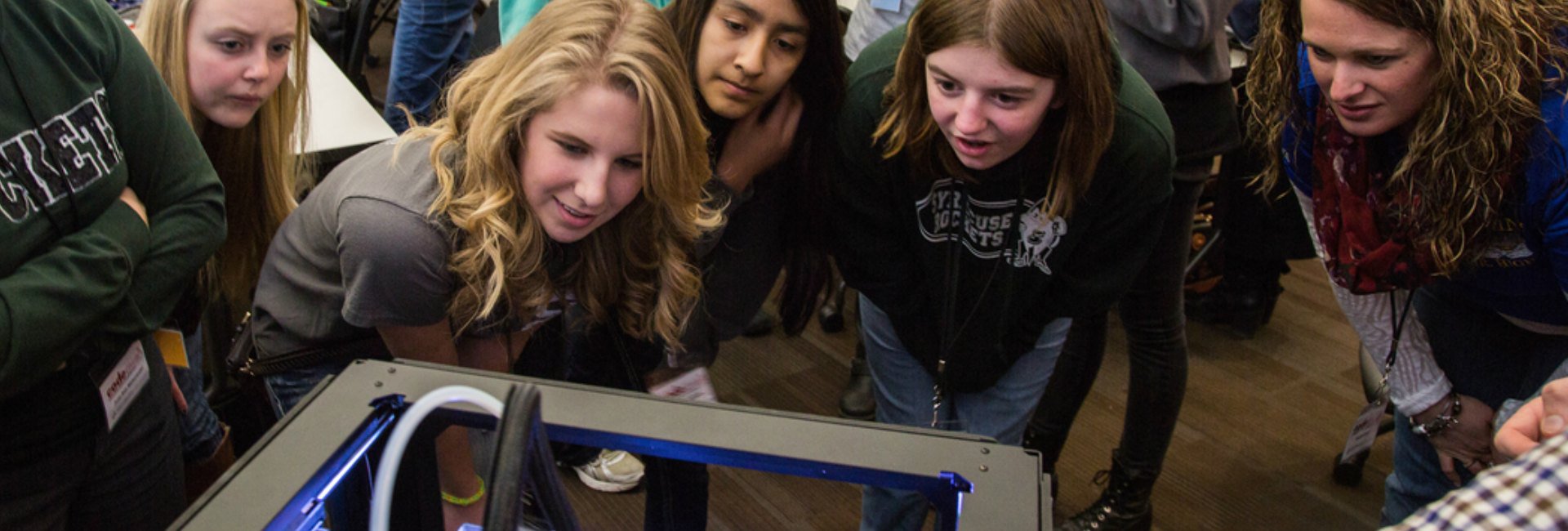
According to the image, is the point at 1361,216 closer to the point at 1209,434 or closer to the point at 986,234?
the point at 986,234

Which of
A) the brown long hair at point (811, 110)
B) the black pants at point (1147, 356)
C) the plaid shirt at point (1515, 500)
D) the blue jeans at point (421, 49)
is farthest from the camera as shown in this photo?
the blue jeans at point (421, 49)

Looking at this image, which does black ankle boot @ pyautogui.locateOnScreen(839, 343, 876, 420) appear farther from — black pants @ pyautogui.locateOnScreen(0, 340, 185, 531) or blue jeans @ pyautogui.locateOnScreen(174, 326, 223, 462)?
black pants @ pyautogui.locateOnScreen(0, 340, 185, 531)

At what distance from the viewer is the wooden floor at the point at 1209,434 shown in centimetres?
206

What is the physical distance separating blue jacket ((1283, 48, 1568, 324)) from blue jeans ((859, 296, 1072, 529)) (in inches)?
16.0

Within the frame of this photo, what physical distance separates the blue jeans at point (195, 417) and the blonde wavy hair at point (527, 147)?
0.53 metres

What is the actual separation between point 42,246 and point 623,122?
1.81 feet

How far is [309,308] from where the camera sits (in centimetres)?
129

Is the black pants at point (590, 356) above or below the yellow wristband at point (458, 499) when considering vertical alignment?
below

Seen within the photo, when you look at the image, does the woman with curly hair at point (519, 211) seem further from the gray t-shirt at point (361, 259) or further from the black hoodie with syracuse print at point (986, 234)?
the black hoodie with syracuse print at point (986, 234)

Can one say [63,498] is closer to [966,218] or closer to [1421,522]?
[966,218]

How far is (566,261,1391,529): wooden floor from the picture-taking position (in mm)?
2057

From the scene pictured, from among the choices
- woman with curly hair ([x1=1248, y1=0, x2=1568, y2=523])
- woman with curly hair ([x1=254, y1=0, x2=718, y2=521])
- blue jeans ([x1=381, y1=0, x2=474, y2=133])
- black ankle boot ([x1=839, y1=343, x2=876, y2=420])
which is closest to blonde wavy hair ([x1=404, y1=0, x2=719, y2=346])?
woman with curly hair ([x1=254, y1=0, x2=718, y2=521])

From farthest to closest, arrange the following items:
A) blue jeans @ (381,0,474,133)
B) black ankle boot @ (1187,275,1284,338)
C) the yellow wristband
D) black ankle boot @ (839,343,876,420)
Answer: blue jeans @ (381,0,474,133) < black ankle boot @ (1187,275,1284,338) < black ankle boot @ (839,343,876,420) < the yellow wristband

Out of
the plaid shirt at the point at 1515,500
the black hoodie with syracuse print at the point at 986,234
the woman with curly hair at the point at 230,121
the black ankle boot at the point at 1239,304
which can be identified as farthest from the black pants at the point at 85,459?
the black ankle boot at the point at 1239,304
